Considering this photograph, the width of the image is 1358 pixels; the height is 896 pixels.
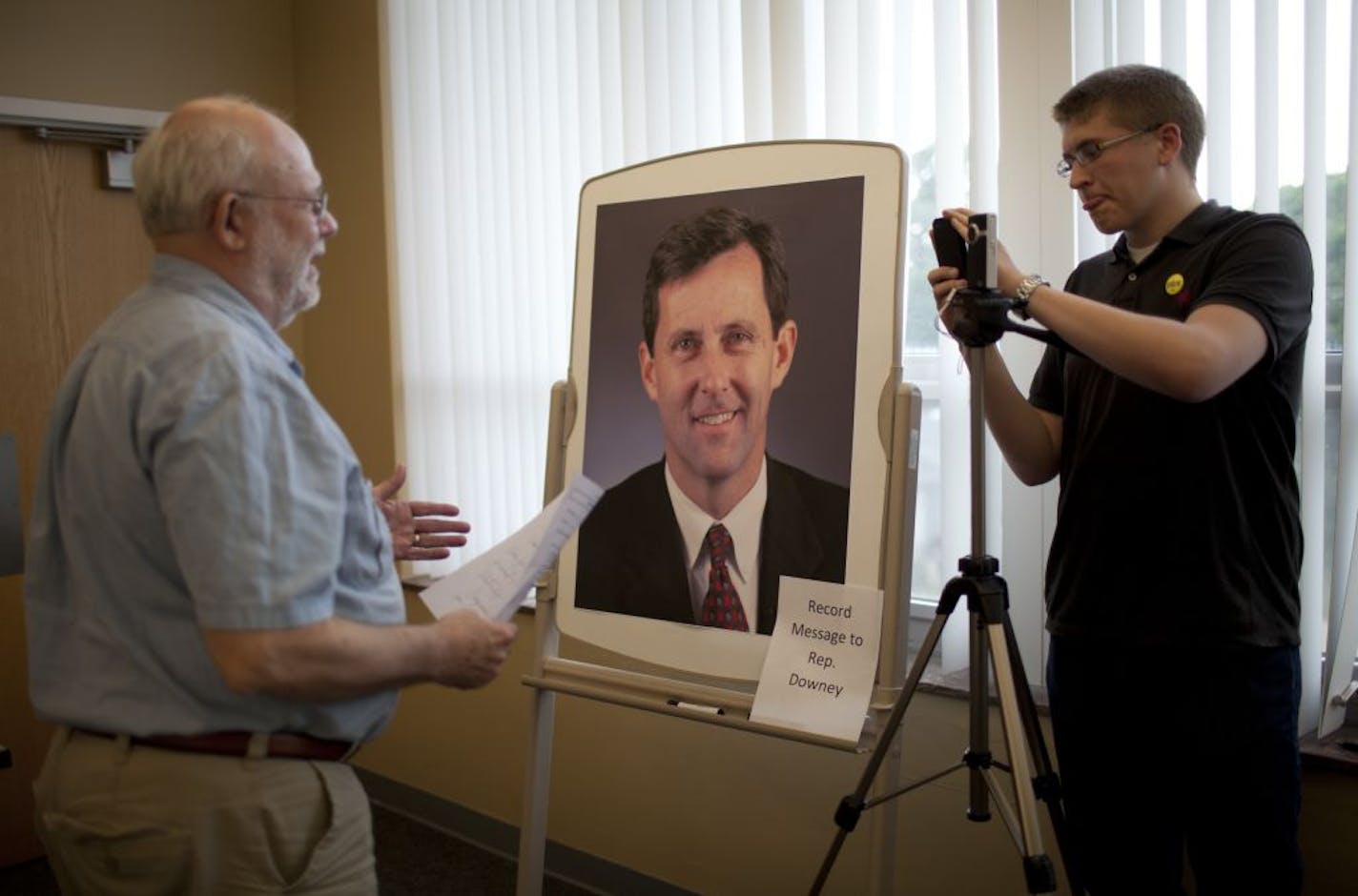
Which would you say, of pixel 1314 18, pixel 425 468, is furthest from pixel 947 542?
pixel 425 468

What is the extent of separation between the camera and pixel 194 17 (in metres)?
3.81

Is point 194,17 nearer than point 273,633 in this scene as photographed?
No

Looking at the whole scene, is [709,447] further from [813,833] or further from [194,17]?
[194,17]

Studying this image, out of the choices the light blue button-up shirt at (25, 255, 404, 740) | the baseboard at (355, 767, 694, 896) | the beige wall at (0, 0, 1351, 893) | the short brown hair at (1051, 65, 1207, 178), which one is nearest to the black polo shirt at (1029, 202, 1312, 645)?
the short brown hair at (1051, 65, 1207, 178)

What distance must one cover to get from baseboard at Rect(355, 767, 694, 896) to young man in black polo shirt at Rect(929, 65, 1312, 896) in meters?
1.42

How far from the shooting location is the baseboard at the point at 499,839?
9.81ft

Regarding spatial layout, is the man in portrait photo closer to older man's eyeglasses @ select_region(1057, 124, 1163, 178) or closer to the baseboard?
older man's eyeglasses @ select_region(1057, 124, 1163, 178)

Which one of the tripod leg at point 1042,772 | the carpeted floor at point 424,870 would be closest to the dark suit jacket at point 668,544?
the tripod leg at point 1042,772

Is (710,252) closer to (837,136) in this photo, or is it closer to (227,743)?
(837,136)

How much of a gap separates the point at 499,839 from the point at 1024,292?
7.86ft

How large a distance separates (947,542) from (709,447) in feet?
2.09

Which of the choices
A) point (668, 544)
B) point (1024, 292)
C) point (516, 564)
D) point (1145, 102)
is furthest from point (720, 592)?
point (1145, 102)

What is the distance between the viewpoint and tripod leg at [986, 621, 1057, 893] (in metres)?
1.50

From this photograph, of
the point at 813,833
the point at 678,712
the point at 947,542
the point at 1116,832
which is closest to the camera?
the point at 1116,832
